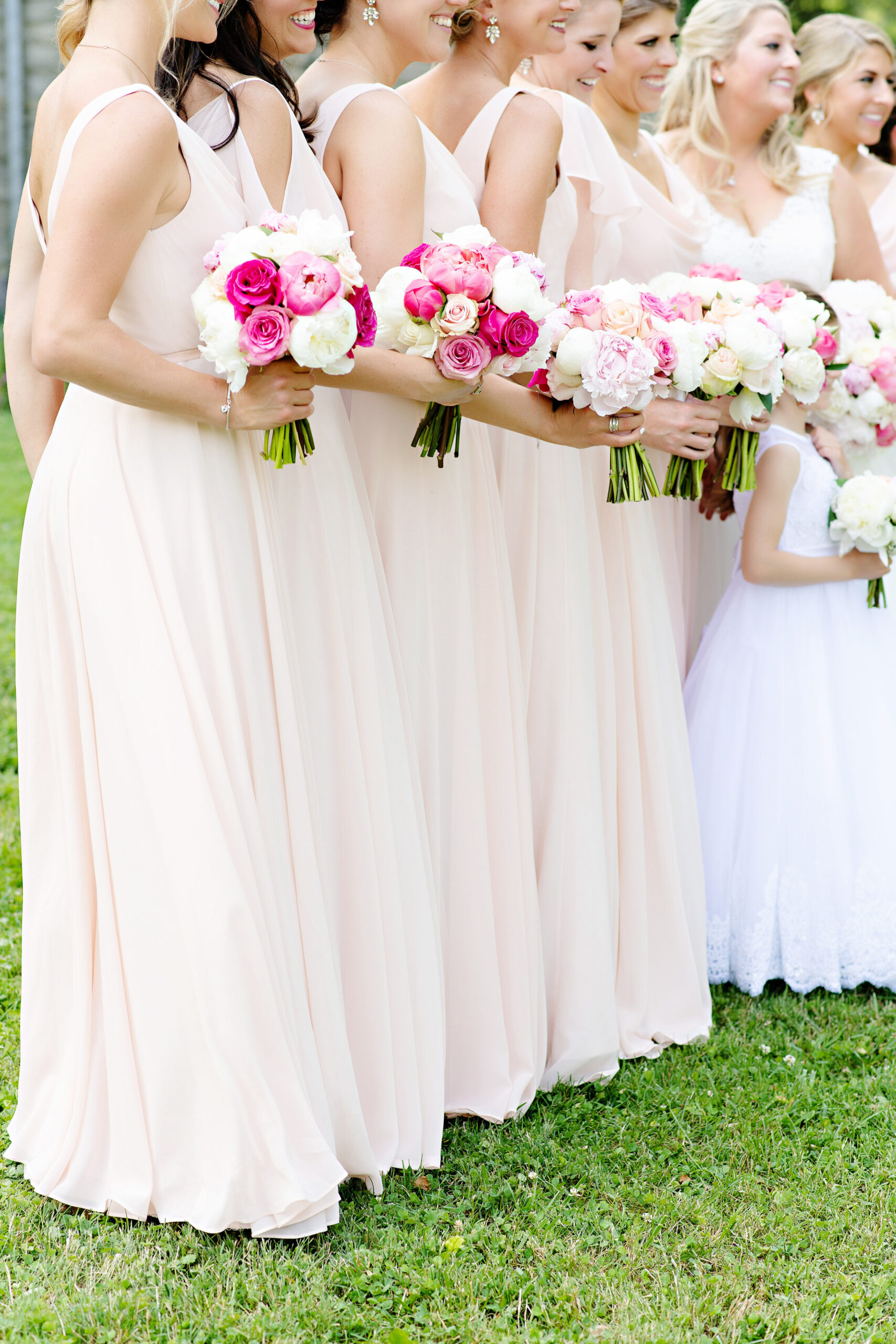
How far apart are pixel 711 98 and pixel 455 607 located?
9.45 feet

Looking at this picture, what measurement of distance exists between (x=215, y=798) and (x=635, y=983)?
6.02 feet

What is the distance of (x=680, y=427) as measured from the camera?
13.6 feet

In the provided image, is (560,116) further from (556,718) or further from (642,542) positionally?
(556,718)

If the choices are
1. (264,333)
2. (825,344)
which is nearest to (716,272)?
(825,344)

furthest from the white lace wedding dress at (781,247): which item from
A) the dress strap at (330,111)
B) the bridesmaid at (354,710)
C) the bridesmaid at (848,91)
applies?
the bridesmaid at (354,710)

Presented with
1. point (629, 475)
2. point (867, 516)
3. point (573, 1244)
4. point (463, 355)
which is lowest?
point (573, 1244)

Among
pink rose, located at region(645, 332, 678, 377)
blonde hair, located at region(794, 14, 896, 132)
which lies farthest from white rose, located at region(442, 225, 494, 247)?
blonde hair, located at region(794, 14, 896, 132)

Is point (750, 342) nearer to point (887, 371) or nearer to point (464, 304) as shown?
point (887, 371)

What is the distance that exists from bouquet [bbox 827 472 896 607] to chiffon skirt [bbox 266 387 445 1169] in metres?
1.92

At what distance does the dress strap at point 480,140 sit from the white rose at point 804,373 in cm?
120

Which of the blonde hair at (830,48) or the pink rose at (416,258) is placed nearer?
the pink rose at (416,258)

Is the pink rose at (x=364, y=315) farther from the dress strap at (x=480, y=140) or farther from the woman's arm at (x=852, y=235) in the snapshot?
the woman's arm at (x=852, y=235)

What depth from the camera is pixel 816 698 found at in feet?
15.6

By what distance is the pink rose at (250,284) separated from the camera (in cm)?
275
